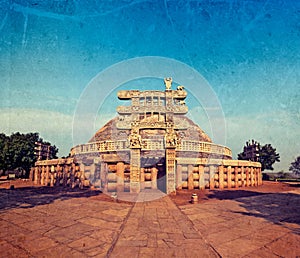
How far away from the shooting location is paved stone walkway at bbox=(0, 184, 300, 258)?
3297mm

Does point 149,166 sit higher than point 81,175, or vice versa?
point 149,166

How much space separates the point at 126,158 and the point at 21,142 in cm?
2669

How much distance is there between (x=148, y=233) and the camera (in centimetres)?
413

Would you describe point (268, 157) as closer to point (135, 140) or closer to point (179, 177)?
point (179, 177)

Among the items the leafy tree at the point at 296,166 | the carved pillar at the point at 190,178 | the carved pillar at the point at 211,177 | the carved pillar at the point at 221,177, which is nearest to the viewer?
the carved pillar at the point at 190,178

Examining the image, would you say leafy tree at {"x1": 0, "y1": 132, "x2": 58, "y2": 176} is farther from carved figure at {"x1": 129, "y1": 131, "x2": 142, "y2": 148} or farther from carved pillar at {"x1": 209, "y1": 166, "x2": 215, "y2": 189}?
carved pillar at {"x1": 209, "y1": 166, "x2": 215, "y2": 189}

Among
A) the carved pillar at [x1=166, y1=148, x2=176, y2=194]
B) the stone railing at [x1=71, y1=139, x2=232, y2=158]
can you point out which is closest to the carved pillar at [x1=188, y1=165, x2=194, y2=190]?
the carved pillar at [x1=166, y1=148, x2=176, y2=194]

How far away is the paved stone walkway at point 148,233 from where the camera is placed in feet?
10.8

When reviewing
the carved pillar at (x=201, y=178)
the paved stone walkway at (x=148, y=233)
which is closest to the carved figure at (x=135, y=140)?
the carved pillar at (x=201, y=178)

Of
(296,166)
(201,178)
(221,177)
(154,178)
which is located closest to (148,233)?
(154,178)

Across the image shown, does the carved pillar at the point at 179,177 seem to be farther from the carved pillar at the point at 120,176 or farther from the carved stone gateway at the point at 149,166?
the carved pillar at the point at 120,176

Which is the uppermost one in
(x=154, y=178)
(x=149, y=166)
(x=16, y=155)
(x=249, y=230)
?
(x=16, y=155)

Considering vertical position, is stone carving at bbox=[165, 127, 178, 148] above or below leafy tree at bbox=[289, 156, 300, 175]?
above

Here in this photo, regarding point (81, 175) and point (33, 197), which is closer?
point (33, 197)
